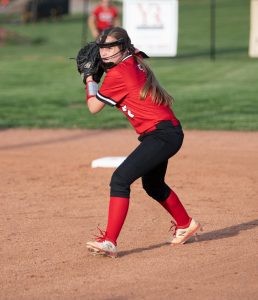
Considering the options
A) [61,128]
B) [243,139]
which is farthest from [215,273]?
[61,128]

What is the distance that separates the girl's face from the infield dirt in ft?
5.52

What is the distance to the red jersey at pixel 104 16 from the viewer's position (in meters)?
24.6

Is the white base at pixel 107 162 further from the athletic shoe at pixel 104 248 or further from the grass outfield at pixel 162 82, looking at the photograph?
the athletic shoe at pixel 104 248

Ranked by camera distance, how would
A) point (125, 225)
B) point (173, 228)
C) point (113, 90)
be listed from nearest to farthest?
point (113, 90) < point (173, 228) < point (125, 225)

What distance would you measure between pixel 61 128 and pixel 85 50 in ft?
26.4

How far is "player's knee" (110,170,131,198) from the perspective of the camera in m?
7.62

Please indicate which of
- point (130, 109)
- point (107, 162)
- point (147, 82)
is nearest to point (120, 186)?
point (130, 109)

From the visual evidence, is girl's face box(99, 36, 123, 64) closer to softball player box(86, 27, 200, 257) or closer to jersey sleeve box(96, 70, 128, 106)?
softball player box(86, 27, 200, 257)

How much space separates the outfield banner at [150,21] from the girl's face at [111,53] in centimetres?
1532

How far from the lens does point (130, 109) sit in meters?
7.64

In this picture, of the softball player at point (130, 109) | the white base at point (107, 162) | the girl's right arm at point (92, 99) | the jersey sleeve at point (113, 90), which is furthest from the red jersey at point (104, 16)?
the jersey sleeve at point (113, 90)

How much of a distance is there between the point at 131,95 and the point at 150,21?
619 inches

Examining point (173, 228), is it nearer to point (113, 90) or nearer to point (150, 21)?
point (113, 90)

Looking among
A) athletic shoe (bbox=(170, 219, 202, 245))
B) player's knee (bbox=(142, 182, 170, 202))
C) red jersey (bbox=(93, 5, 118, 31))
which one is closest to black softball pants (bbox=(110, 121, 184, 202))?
player's knee (bbox=(142, 182, 170, 202))
